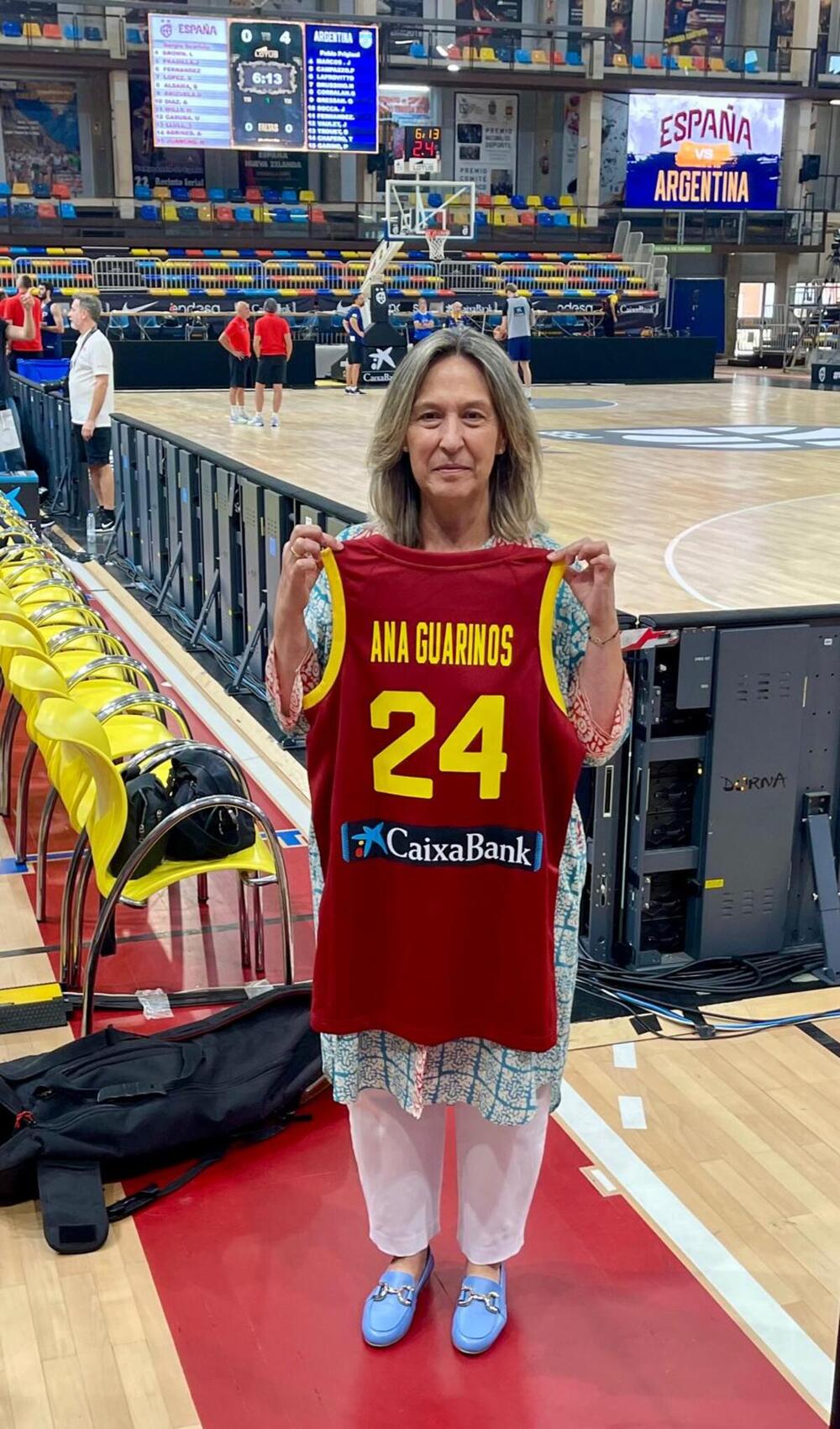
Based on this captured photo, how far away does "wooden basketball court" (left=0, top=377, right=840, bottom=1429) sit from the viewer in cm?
242

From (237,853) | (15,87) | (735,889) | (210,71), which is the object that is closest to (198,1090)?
(237,853)

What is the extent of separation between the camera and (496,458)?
229 centimetres

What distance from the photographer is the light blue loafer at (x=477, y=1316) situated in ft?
8.13

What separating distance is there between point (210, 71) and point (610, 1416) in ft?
93.3

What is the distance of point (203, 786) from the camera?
375cm

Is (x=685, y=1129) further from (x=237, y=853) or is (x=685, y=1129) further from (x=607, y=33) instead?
(x=607, y=33)

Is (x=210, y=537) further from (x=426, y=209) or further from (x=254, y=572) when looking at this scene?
(x=426, y=209)

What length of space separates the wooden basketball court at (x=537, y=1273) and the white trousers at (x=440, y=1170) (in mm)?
227

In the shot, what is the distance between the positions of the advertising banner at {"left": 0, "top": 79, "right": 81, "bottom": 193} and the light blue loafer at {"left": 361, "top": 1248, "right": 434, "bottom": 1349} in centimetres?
3275

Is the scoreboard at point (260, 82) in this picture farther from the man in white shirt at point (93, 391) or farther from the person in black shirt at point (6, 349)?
the man in white shirt at point (93, 391)

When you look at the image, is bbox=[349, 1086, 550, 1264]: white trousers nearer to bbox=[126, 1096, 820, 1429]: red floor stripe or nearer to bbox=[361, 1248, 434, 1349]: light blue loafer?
bbox=[361, 1248, 434, 1349]: light blue loafer

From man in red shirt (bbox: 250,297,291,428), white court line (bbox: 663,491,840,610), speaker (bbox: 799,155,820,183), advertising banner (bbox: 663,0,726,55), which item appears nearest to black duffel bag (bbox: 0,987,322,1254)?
white court line (bbox: 663,491,840,610)

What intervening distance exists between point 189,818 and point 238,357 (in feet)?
40.2

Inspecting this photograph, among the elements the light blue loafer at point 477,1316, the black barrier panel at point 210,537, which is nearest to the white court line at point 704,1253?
the light blue loafer at point 477,1316
